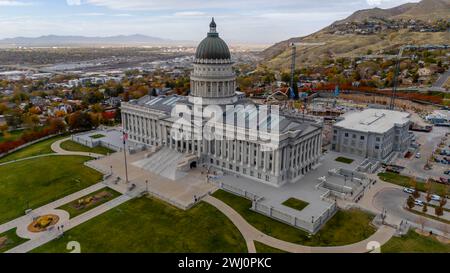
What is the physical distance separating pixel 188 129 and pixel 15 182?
41.3 metres

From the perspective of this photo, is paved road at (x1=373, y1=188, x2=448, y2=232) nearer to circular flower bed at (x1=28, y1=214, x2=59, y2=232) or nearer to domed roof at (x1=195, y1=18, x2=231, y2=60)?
domed roof at (x1=195, y1=18, x2=231, y2=60)

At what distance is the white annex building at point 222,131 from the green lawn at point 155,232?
54.8ft

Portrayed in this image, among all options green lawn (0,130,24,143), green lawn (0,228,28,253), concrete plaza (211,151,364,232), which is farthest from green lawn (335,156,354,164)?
green lawn (0,130,24,143)

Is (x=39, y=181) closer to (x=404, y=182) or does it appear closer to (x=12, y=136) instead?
(x=12, y=136)

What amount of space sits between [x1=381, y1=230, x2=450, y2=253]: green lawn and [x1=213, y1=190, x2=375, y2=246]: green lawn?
3700 millimetres

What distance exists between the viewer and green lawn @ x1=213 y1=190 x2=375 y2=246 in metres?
51.7

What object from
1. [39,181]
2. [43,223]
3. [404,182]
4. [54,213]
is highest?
[404,182]

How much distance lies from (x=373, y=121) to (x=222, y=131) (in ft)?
153

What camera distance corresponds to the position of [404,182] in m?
71.7

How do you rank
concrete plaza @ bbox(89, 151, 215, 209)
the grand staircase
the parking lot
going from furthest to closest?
the parking lot < the grand staircase < concrete plaza @ bbox(89, 151, 215, 209)

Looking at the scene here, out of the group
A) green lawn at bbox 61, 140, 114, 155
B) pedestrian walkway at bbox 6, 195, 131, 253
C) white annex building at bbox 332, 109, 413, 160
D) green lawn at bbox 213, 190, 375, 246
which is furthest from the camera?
green lawn at bbox 61, 140, 114, 155

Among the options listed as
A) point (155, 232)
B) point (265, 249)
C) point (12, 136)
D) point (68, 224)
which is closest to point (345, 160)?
point (265, 249)

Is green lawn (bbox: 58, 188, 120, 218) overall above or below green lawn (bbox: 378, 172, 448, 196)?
below

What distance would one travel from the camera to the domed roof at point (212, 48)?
8669 cm
